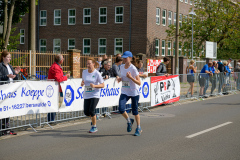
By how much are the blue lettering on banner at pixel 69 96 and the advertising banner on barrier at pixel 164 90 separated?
4031mm

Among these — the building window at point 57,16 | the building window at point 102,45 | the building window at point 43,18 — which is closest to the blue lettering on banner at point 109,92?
the building window at point 102,45

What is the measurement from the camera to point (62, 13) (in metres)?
42.0

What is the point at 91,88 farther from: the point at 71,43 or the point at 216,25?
the point at 71,43

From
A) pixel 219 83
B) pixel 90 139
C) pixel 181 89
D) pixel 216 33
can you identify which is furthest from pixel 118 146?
pixel 216 33

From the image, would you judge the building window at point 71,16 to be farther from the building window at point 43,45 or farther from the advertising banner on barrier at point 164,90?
the advertising banner on barrier at point 164,90

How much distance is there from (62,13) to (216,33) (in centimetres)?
1678

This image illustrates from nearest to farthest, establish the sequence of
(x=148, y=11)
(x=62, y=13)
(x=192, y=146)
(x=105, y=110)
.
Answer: (x=192, y=146), (x=105, y=110), (x=148, y=11), (x=62, y=13)

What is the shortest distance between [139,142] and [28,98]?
2942 mm

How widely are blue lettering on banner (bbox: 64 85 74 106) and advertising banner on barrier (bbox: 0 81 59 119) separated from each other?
34 centimetres

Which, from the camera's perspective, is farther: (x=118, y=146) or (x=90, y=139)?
(x=90, y=139)

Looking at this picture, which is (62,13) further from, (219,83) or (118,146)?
(118,146)

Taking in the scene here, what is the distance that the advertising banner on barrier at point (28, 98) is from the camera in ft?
27.2

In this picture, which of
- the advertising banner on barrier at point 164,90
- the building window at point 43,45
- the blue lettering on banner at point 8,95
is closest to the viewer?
the blue lettering on banner at point 8,95

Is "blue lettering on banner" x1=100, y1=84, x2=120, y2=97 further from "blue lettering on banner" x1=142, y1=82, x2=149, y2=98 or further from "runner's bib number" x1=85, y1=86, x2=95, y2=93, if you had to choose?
"runner's bib number" x1=85, y1=86, x2=95, y2=93
